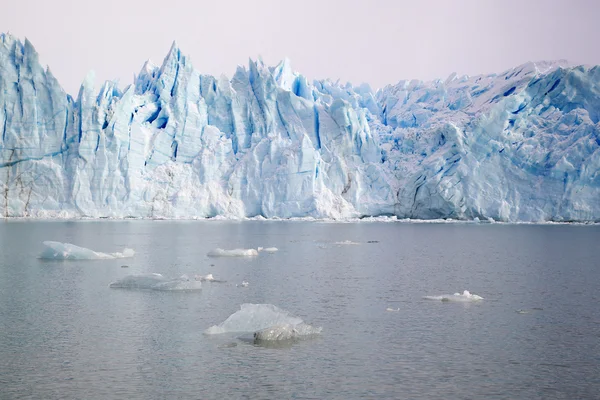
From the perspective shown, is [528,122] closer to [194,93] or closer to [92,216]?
[194,93]

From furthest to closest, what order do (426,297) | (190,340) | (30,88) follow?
1. (30,88)
2. (426,297)
3. (190,340)

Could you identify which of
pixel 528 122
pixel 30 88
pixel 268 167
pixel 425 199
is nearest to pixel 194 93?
pixel 268 167

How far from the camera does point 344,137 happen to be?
5041cm

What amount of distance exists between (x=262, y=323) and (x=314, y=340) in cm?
112

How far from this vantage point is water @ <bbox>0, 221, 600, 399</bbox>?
26.2 feet

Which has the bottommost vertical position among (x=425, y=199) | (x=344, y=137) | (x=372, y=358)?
(x=372, y=358)

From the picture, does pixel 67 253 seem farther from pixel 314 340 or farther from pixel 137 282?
pixel 314 340

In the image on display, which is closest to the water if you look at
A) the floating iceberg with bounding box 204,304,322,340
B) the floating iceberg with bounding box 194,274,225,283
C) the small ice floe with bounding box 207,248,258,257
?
the floating iceberg with bounding box 204,304,322,340

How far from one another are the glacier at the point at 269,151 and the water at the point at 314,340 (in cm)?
2445

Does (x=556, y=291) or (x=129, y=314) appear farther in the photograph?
(x=556, y=291)

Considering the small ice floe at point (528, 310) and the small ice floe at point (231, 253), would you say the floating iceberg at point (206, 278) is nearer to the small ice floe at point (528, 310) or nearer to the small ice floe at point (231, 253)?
the small ice floe at point (231, 253)

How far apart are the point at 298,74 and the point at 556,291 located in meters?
40.4

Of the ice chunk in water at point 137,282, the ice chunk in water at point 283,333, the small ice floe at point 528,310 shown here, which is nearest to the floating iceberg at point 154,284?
the ice chunk in water at point 137,282

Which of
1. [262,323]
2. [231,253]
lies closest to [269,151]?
[231,253]
